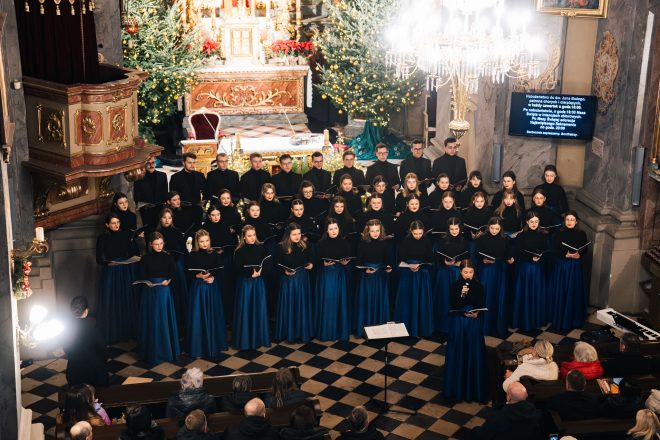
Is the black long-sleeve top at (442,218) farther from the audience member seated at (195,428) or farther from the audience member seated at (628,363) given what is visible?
the audience member seated at (195,428)

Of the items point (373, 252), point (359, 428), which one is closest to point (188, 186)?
point (373, 252)

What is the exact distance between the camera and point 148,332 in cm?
1247

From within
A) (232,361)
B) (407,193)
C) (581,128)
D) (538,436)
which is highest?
(581,128)

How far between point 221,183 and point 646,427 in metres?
Answer: 8.09

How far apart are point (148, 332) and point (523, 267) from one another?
4.97 metres

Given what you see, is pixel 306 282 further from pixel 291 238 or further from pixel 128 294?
pixel 128 294

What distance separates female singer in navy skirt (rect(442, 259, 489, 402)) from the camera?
11.2 metres

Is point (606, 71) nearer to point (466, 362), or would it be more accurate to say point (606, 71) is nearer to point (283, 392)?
point (466, 362)

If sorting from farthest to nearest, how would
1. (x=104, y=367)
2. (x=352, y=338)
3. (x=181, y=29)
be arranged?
(x=181, y=29) < (x=352, y=338) < (x=104, y=367)

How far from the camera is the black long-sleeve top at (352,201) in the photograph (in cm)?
1419

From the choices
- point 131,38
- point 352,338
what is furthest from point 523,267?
point 131,38

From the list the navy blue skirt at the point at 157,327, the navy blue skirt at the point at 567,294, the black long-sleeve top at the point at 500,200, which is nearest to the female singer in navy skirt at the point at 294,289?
the navy blue skirt at the point at 157,327

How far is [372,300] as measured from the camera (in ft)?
43.0

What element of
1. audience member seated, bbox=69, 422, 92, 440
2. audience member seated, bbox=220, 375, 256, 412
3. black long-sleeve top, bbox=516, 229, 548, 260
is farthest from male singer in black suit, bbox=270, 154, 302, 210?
audience member seated, bbox=69, 422, 92, 440
